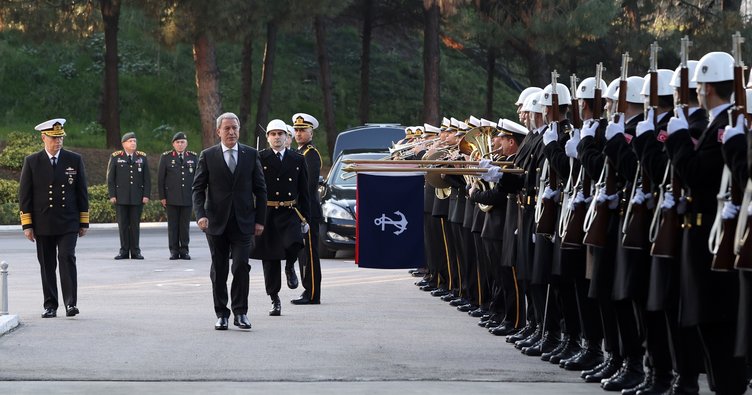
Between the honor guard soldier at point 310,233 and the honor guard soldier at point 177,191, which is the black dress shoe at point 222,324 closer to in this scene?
the honor guard soldier at point 310,233

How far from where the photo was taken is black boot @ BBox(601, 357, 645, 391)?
9609 millimetres

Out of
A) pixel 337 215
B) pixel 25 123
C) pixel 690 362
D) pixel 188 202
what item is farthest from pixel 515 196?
pixel 25 123

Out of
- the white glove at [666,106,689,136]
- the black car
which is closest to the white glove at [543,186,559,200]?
the white glove at [666,106,689,136]

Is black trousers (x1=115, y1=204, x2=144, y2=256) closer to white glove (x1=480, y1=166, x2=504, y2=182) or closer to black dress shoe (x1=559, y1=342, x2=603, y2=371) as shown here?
white glove (x1=480, y1=166, x2=504, y2=182)

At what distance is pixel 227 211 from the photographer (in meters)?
13.2

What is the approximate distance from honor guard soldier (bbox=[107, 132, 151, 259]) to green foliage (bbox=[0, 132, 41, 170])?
571 inches

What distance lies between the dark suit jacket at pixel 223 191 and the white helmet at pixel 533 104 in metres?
2.83

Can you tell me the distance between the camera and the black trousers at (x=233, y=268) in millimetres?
13281

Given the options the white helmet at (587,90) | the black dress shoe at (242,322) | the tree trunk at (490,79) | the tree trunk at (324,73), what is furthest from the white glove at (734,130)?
the tree trunk at (490,79)

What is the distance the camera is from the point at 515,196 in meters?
12.2

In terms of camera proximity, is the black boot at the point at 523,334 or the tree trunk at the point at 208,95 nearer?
the black boot at the point at 523,334

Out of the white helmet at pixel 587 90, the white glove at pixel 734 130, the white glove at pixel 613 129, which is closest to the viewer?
the white glove at pixel 734 130

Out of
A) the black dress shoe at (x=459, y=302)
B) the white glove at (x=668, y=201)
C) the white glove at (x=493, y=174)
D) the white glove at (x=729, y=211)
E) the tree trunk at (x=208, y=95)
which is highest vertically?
the tree trunk at (x=208, y=95)

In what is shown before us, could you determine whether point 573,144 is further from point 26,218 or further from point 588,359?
point 26,218
